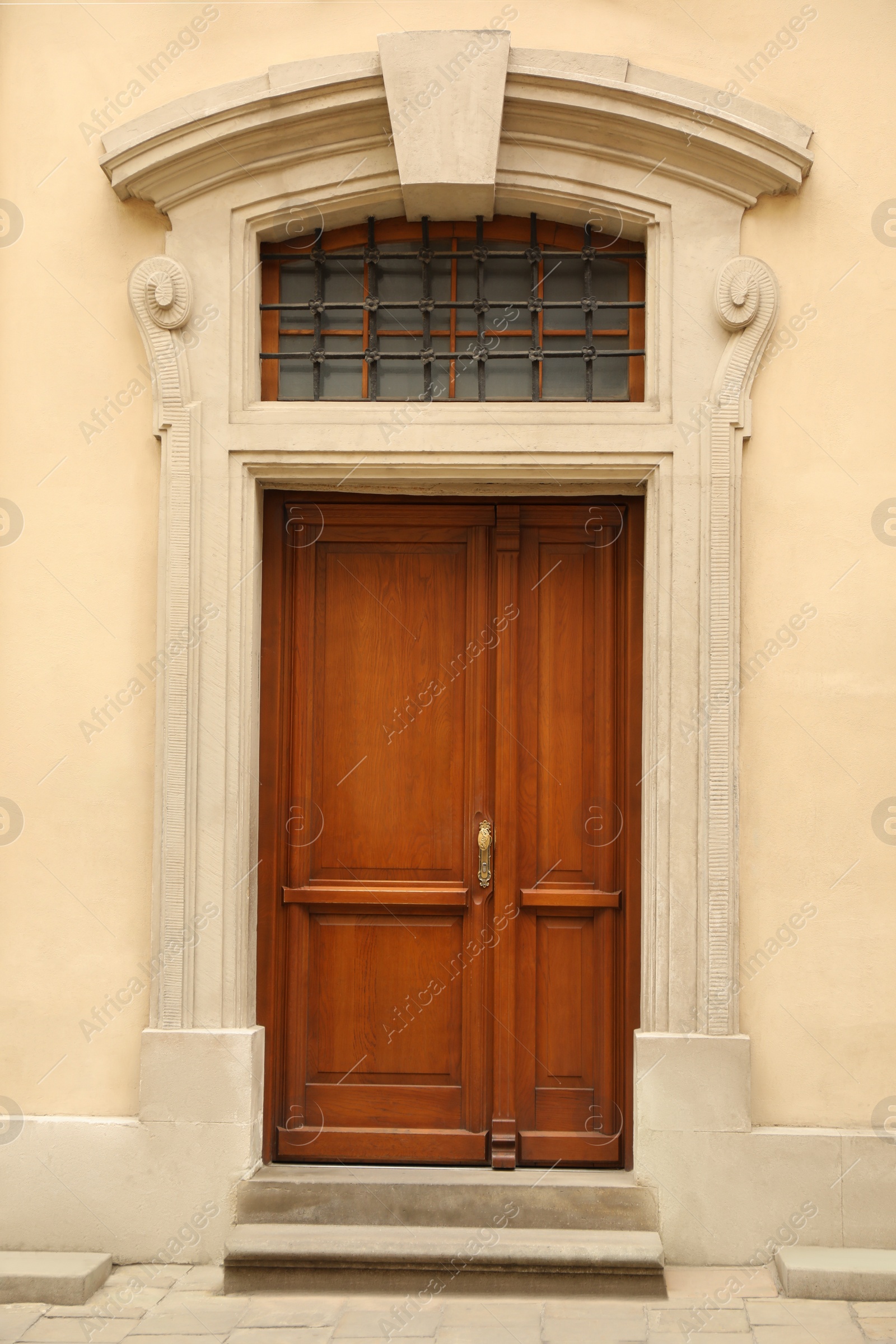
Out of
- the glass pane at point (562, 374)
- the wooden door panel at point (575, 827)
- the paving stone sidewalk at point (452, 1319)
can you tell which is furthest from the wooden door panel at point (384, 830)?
the paving stone sidewalk at point (452, 1319)

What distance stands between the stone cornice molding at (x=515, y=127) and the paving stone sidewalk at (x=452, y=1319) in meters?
4.17

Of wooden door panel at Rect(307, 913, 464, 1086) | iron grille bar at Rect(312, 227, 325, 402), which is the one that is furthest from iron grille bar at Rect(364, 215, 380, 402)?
wooden door panel at Rect(307, 913, 464, 1086)

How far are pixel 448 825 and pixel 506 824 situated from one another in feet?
0.82

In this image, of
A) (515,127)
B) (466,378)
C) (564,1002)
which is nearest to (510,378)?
(466,378)

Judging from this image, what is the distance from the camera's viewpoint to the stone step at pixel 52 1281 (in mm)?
3953

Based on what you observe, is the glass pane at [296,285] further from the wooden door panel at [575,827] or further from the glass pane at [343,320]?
the wooden door panel at [575,827]

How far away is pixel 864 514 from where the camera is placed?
170 inches

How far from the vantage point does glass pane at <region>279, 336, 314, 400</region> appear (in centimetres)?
458

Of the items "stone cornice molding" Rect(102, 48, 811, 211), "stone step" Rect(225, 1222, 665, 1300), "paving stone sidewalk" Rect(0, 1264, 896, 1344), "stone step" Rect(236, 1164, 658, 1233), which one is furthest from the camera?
"stone cornice molding" Rect(102, 48, 811, 211)

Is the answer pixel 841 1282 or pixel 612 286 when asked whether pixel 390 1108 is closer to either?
pixel 841 1282

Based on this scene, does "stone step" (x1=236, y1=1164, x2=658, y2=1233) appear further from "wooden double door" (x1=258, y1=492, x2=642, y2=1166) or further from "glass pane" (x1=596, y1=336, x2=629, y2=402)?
"glass pane" (x1=596, y1=336, x2=629, y2=402)

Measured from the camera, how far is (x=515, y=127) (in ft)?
14.3

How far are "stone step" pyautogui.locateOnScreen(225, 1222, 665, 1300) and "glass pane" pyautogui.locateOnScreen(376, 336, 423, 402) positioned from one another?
3303 mm

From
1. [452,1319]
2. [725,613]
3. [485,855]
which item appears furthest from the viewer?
[485,855]
